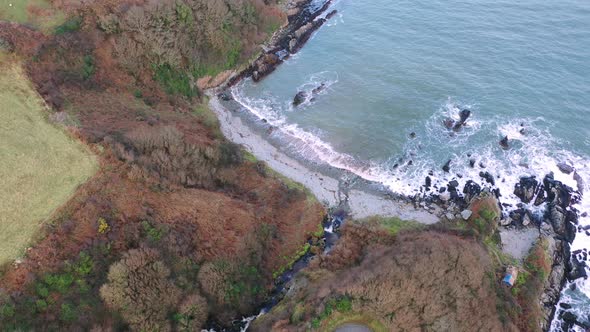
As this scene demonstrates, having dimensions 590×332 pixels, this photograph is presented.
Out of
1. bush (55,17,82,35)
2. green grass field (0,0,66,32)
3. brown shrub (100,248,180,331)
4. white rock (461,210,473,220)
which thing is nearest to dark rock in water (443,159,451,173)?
white rock (461,210,473,220)

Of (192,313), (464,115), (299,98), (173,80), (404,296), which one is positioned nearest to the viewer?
(404,296)

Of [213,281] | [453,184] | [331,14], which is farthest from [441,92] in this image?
[213,281]

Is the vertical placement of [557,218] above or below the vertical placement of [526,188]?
below

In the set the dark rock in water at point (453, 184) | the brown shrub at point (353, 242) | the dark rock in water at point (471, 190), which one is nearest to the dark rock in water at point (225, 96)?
the brown shrub at point (353, 242)

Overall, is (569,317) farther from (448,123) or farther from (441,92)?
(441,92)

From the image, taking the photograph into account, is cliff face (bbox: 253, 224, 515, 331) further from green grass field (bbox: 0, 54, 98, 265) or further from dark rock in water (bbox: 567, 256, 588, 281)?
green grass field (bbox: 0, 54, 98, 265)

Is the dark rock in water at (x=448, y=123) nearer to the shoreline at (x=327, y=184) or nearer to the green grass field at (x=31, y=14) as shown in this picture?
the shoreline at (x=327, y=184)
